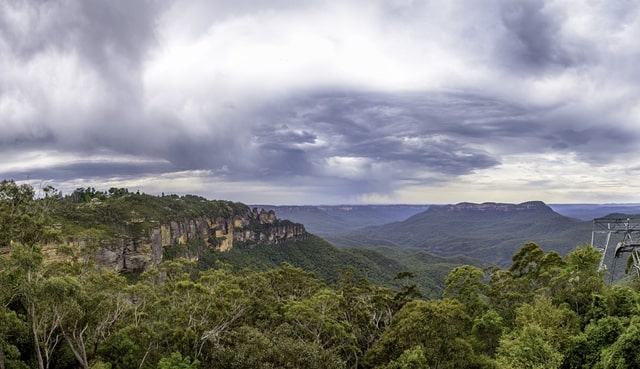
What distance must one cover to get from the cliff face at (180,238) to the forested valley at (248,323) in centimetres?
916

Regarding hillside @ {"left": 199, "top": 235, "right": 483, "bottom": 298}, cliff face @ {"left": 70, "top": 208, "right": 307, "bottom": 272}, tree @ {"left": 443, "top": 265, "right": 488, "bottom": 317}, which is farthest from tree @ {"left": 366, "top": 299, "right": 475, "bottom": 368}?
hillside @ {"left": 199, "top": 235, "right": 483, "bottom": 298}

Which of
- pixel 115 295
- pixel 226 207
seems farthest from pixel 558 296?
pixel 226 207

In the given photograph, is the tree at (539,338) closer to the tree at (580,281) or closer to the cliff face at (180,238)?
the tree at (580,281)

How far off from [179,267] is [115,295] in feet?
17.7

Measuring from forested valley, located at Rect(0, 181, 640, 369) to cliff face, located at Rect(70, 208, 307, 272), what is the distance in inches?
361

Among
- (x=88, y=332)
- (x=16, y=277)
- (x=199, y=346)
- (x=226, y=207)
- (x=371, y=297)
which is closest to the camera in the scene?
(x=16, y=277)

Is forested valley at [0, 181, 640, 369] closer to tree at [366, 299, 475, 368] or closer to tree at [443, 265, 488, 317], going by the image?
tree at [366, 299, 475, 368]

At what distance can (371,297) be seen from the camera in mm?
41562

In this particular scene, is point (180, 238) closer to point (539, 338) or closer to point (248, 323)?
point (248, 323)

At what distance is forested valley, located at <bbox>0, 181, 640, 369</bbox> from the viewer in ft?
78.2

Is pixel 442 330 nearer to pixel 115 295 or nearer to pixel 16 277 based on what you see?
pixel 115 295

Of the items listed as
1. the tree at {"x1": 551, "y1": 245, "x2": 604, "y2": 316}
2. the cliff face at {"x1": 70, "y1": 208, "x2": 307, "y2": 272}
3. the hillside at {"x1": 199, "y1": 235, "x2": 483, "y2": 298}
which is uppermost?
the tree at {"x1": 551, "y1": 245, "x2": 604, "y2": 316}

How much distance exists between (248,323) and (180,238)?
9716cm

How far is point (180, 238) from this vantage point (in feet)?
412
